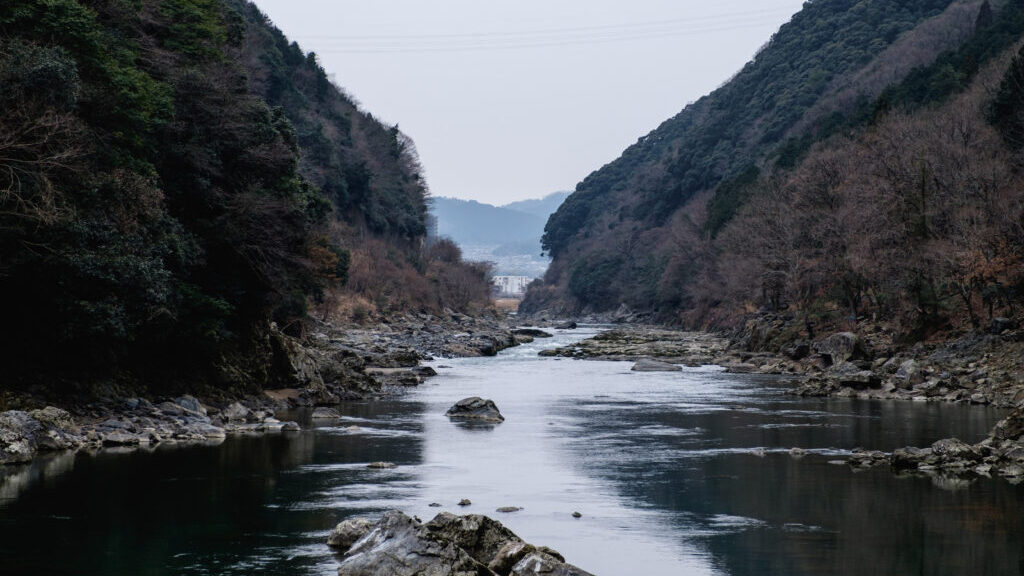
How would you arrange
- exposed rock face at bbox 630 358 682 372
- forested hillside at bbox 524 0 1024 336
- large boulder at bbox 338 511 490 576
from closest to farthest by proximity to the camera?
large boulder at bbox 338 511 490 576 → forested hillside at bbox 524 0 1024 336 → exposed rock face at bbox 630 358 682 372

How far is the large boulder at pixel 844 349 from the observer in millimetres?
46656

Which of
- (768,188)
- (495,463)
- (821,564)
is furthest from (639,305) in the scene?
(821,564)

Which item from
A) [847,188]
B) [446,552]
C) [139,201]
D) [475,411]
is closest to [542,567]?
[446,552]

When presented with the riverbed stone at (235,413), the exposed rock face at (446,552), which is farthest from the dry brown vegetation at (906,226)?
the exposed rock face at (446,552)

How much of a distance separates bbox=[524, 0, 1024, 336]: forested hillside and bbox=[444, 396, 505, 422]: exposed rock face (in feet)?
71.1

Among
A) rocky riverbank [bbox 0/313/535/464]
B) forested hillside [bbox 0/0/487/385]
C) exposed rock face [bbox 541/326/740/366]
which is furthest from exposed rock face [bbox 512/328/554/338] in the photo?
forested hillside [bbox 0/0/487/385]

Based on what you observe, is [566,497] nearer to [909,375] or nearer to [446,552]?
[446,552]

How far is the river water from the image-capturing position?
14.0m

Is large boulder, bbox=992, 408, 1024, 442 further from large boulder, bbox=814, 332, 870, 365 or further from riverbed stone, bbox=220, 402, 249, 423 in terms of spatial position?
large boulder, bbox=814, 332, 870, 365

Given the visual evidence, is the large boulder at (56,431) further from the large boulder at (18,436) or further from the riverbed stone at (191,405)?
the riverbed stone at (191,405)

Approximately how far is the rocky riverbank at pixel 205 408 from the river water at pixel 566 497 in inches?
39.0

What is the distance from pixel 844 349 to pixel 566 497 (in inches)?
1256

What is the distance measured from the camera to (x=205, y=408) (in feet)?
96.0

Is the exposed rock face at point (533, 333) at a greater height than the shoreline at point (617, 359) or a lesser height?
greater
